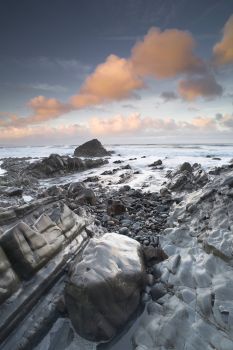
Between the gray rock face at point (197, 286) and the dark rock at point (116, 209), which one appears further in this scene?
the dark rock at point (116, 209)

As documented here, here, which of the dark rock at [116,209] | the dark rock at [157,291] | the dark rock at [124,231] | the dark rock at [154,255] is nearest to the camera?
the dark rock at [157,291]

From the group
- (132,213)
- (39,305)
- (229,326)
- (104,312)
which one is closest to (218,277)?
(229,326)

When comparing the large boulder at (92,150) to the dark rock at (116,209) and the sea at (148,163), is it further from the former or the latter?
the dark rock at (116,209)

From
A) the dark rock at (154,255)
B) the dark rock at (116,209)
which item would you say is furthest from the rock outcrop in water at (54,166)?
the dark rock at (154,255)

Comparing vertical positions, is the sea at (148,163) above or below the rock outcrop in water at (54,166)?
below

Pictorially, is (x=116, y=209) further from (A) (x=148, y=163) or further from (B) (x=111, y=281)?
(A) (x=148, y=163)

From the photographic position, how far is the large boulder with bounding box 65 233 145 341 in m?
2.87

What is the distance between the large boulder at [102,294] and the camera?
287 cm

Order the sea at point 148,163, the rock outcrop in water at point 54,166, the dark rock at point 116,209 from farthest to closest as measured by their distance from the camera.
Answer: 1. the rock outcrop in water at point 54,166
2. the sea at point 148,163
3. the dark rock at point 116,209

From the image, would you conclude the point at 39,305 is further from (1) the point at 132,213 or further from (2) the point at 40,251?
(1) the point at 132,213

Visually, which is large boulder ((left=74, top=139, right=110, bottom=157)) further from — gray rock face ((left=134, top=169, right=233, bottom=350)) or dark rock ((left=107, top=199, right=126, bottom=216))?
gray rock face ((left=134, top=169, right=233, bottom=350))

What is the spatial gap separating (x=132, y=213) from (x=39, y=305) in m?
4.49

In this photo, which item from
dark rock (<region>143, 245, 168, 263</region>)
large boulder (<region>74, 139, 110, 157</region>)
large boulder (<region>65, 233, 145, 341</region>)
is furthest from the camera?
large boulder (<region>74, 139, 110, 157</region>)

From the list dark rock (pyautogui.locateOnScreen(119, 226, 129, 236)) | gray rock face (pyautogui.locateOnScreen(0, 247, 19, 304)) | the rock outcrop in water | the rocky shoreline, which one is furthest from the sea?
gray rock face (pyautogui.locateOnScreen(0, 247, 19, 304))
